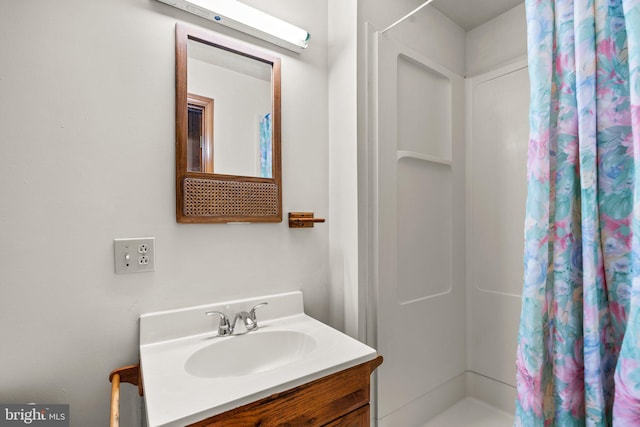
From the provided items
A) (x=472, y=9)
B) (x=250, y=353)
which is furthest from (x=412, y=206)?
(x=472, y=9)

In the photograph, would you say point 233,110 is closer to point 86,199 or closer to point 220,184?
point 220,184

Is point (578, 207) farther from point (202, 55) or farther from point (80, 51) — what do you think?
point (80, 51)

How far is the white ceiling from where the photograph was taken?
1.78 metres

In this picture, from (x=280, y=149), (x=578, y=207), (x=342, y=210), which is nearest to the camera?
(x=578, y=207)

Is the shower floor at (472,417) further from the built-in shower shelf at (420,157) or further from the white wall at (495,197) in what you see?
the built-in shower shelf at (420,157)

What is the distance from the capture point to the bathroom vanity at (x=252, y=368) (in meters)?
0.79

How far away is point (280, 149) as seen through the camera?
4.51 feet

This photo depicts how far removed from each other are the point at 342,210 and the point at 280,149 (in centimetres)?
40

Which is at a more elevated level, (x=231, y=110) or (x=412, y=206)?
(x=231, y=110)

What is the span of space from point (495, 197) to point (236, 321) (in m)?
1.64

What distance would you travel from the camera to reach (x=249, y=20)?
49.3 inches

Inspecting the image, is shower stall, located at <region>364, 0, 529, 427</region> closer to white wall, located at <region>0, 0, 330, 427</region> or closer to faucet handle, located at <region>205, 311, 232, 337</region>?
faucet handle, located at <region>205, 311, 232, 337</region>

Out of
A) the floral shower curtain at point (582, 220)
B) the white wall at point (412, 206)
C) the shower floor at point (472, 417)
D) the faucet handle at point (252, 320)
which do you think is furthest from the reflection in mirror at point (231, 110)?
the shower floor at point (472, 417)

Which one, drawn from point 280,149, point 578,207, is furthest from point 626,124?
point 280,149
